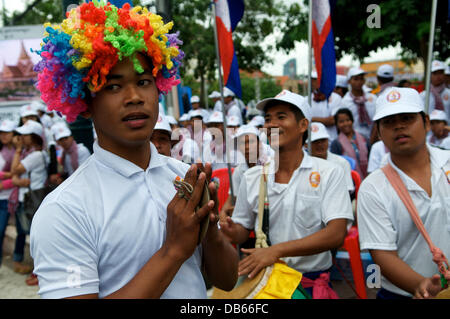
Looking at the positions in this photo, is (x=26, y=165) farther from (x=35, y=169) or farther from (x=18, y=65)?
(x=18, y=65)

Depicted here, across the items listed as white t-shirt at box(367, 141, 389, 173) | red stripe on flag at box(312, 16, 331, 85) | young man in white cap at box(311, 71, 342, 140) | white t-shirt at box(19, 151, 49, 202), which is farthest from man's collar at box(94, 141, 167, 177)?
young man in white cap at box(311, 71, 342, 140)

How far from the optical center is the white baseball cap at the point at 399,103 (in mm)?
2588

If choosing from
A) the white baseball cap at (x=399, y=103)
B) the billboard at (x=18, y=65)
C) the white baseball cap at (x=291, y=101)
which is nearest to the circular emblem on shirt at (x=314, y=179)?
the white baseball cap at (x=291, y=101)

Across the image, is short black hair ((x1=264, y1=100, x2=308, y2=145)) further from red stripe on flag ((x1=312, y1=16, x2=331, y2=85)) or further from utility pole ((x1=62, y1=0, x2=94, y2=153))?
utility pole ((x1=62, y1=0, x2=94, y2=153))

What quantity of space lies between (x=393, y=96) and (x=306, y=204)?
0.88 meters

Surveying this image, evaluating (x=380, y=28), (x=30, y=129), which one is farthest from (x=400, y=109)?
(x=380, y=28)

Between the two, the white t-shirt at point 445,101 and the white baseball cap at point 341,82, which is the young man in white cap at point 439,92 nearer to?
the white t-shirt at point 445,101

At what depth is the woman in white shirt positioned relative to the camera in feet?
19.7

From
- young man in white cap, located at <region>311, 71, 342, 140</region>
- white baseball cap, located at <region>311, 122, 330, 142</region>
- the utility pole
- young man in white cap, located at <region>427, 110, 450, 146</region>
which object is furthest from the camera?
young man in white cap, located at <region>311, 71, 342, 140</region>

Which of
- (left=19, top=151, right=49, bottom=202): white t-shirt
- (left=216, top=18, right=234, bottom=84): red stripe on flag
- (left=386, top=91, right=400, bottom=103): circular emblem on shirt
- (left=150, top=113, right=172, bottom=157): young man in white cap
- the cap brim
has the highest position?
(left=216, top=18, right=234, bottom=84): red stripe on flag

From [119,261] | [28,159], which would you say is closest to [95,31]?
[119,261]

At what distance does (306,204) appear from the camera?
9.50 feet

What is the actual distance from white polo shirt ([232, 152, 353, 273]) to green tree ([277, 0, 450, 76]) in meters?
4.80

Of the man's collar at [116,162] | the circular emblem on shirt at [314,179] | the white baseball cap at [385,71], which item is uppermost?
the white baseball cap at [385,71]
